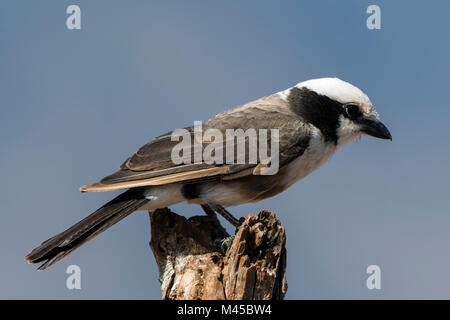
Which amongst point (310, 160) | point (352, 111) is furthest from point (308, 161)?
point (352, 111)

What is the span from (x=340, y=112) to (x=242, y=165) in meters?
1.61

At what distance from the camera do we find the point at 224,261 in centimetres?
649

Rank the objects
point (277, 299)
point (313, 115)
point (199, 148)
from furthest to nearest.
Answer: point (313, 115) < point (199, 148) < point (277, 299)

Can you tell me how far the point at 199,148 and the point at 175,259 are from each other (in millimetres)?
1277

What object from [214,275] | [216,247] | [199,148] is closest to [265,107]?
[199,148]

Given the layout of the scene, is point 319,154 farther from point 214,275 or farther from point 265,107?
point 214,275

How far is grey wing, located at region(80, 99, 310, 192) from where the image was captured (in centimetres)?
689

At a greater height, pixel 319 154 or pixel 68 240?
pixel 319 154

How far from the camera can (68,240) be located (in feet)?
21.6

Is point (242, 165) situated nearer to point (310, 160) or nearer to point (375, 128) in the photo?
point (310, 160)

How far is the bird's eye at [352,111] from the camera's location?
26.3 ft

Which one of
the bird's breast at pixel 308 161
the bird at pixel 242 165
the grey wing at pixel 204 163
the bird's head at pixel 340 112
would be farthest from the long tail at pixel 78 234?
the bird's head at pixel 340 112

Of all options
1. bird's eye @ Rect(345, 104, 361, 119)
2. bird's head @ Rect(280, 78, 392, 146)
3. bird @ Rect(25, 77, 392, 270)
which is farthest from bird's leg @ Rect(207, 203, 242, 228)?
bird's eye @ Rect(345, 104, 361, 119)

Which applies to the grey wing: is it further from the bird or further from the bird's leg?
the bird's leg
